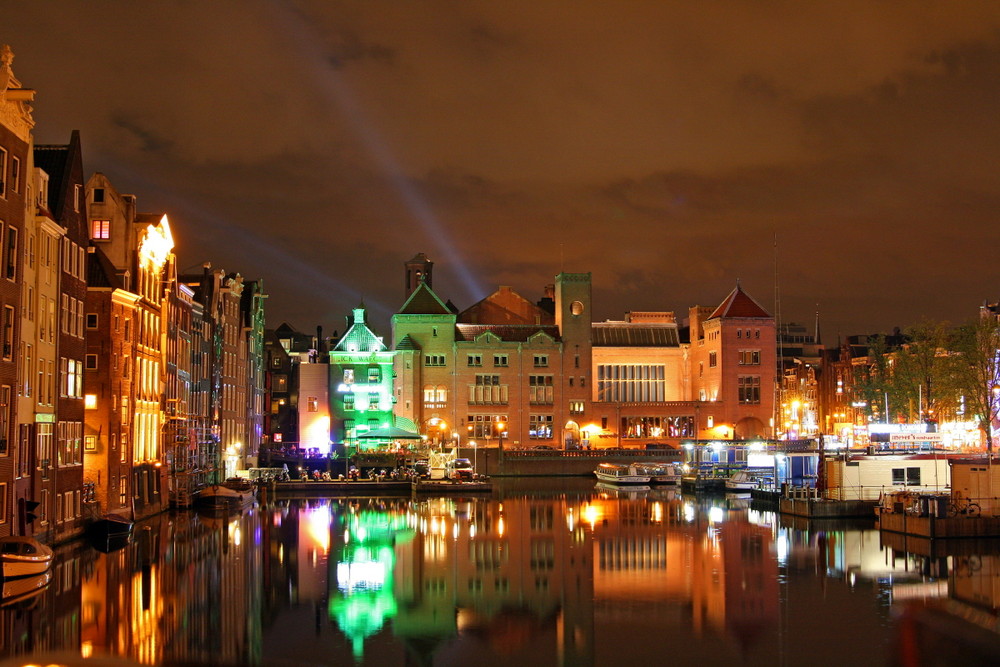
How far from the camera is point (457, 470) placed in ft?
352

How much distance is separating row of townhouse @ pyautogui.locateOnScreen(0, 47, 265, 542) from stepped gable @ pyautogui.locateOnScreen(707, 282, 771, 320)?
74231mm

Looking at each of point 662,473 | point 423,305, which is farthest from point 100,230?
point 423,305

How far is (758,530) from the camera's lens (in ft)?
209

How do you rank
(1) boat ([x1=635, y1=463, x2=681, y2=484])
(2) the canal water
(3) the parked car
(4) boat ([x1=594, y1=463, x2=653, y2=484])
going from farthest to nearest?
(1) boat ([x1=635, y1=463, x2=681, y2=484]) < (4) boat ([x1=594, y1=463, x2=653, y2=484]) < (3) the parked car < (2) the canal water

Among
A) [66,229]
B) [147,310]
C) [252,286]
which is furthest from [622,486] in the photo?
[66,229]

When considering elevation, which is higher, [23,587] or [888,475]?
[888,475]

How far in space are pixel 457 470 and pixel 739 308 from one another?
181 ft

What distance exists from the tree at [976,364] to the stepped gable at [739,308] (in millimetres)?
46539

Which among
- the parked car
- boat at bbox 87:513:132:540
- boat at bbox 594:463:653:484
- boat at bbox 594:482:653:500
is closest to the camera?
boat at bbox 87:513:132:540

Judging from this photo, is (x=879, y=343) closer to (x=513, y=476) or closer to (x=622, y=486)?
(x=622, y=486)

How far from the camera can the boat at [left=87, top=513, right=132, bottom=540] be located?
172ft

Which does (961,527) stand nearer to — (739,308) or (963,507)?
(963,507)

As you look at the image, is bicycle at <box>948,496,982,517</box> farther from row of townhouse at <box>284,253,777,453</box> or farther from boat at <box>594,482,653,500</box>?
row of townhouse at <box>284,253,777,453</box>

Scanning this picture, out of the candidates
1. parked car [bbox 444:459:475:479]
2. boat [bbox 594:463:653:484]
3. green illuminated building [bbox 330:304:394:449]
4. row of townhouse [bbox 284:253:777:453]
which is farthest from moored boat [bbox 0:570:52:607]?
green illuminated building [bbox 330:304:394:449]
